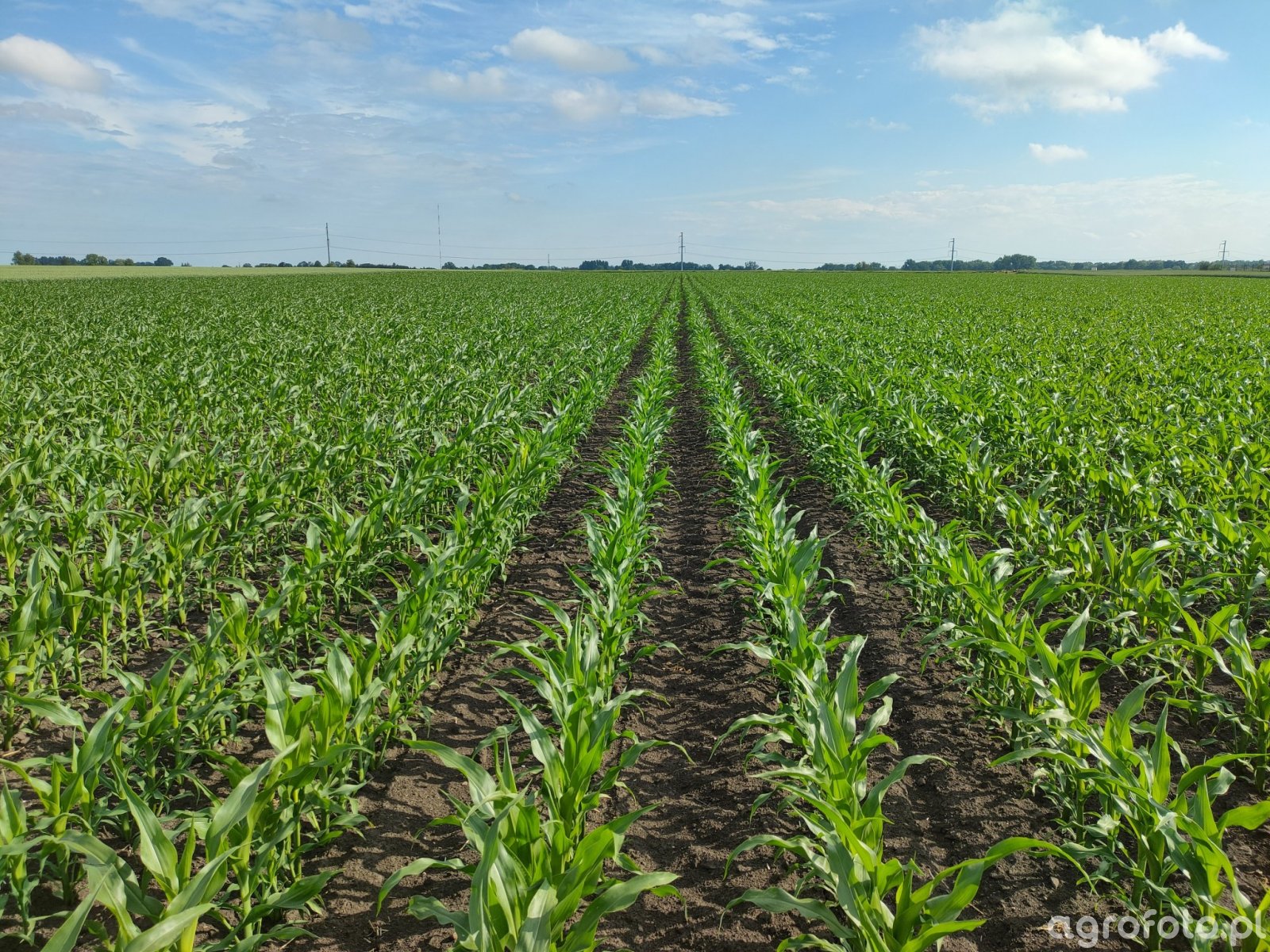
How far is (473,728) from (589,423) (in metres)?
6.15

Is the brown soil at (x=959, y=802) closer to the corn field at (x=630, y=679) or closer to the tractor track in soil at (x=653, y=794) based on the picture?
the corn field at (x=630, y=679)

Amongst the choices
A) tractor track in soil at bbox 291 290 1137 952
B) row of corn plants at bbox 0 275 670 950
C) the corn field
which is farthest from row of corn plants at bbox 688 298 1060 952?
row of corn plants at bbox 0 275 670 950

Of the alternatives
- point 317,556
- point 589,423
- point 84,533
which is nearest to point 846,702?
point 317,556

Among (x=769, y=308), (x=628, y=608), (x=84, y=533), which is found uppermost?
(x=769, y=308)

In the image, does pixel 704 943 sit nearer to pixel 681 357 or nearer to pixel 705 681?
pixel 705 681

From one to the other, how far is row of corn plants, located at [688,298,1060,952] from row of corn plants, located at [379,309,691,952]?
1.61 feet

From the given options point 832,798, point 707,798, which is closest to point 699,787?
point 707,798

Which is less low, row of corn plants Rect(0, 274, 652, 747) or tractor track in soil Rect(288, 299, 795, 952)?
row of corn plants Rect(0, 274, 652, 747)

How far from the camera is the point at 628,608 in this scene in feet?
13.7

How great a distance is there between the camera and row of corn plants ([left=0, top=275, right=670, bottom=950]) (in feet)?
6.75

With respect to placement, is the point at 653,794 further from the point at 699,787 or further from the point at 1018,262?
the point at 1018,262

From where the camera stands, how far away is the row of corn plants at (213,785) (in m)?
2.06

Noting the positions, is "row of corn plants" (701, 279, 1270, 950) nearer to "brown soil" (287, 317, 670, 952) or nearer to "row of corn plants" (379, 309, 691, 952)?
"row of corn plants" (379, 309, 691, 952)

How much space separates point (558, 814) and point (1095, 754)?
1.86 meters
